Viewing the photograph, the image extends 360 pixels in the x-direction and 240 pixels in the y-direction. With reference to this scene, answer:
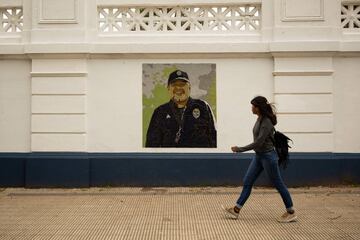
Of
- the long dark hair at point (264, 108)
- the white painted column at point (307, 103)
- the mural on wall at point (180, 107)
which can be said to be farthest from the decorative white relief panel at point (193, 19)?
the long dark hair at point (264, 108)

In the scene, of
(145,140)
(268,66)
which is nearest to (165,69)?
(145,140)

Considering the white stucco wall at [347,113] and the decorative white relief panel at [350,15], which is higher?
the decorative white relief panel at [350,15]

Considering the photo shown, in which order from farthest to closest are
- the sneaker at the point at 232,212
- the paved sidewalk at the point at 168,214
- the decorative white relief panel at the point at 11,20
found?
the decorative white relief panel at the point at 11,20, the sneaker at the point at 232,212, the paved sidewalk at the point at 168,214

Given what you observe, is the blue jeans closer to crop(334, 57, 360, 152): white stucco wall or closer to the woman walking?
the woman walking

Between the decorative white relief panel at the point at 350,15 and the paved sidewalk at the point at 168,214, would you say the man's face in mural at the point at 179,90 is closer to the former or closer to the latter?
the paved sidewalk at the point at 168,214

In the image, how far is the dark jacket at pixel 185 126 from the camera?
959cm

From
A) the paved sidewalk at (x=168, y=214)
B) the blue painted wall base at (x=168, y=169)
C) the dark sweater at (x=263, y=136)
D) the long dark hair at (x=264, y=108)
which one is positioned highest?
the long dark hair at (x=264, y=108)

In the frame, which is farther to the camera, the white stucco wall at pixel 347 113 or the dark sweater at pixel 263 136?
the white stucco wall at pixel 347 113

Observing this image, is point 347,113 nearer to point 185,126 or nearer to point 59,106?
point 185,126

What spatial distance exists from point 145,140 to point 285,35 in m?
3.48

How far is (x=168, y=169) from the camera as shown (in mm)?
9578

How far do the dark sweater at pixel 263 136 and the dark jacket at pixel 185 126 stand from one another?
2573mm

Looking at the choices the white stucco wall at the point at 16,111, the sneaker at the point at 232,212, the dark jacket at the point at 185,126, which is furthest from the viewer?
the white stucco wall at the point at 16,111

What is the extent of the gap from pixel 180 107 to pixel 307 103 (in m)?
2.51
